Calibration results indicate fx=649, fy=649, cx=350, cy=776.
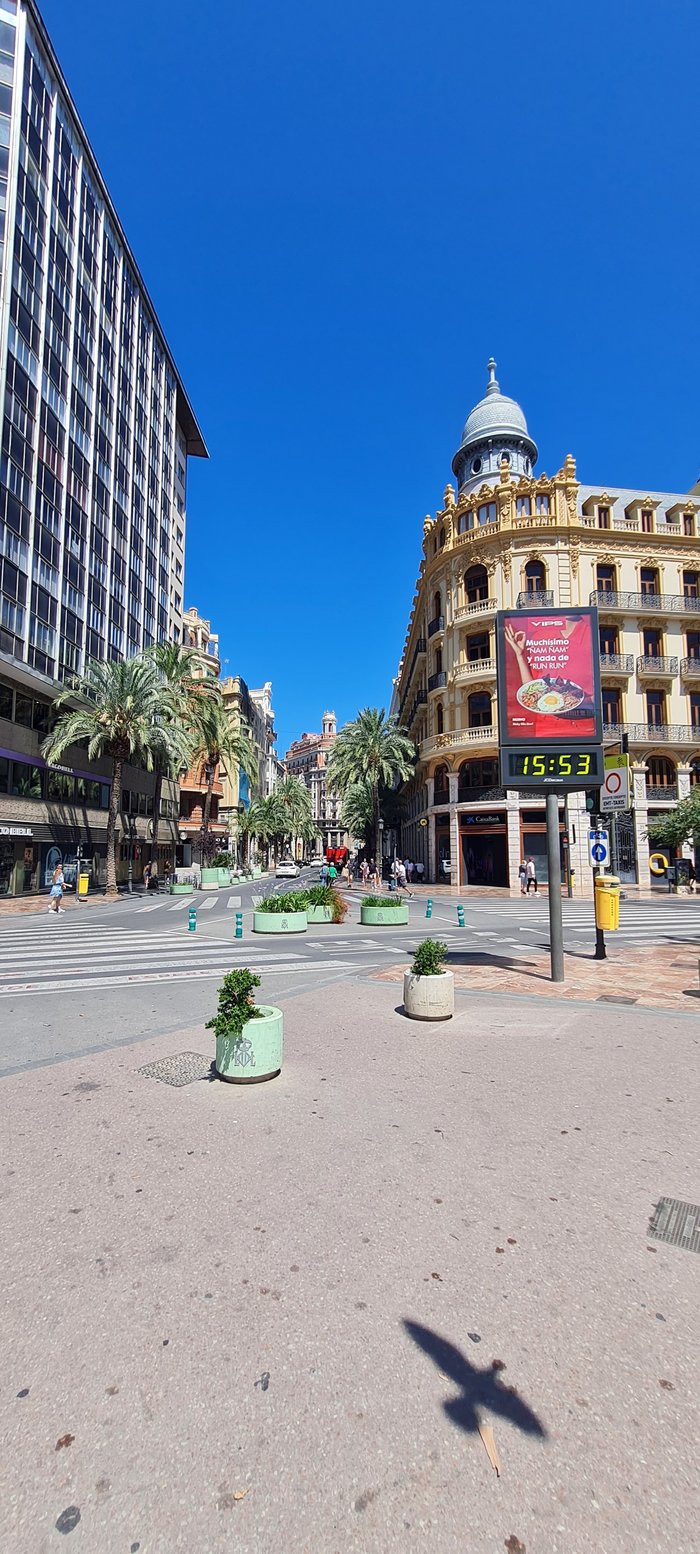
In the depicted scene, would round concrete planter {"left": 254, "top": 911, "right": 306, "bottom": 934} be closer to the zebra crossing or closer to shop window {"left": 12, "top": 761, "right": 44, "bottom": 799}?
the zebra crossing

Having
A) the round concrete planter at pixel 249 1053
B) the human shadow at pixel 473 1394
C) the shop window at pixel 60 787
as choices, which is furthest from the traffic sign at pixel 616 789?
the shop window at pixel 60 787

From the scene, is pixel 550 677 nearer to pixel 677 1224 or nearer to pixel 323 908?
pixel 677 1224

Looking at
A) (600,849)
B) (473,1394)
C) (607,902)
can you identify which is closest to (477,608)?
(600,849)

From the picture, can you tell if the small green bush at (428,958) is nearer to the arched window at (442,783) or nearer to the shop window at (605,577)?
the arched window at (442,783)

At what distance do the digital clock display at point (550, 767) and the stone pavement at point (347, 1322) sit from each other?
6550 mm

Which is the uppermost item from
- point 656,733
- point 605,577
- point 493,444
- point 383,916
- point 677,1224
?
point 493,444

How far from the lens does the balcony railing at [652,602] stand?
38438mm

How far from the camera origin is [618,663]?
37938mm

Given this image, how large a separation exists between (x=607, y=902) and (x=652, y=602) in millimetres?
32542

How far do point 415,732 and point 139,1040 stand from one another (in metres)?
45.9

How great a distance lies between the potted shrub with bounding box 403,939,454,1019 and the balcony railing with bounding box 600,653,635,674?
1318 inches

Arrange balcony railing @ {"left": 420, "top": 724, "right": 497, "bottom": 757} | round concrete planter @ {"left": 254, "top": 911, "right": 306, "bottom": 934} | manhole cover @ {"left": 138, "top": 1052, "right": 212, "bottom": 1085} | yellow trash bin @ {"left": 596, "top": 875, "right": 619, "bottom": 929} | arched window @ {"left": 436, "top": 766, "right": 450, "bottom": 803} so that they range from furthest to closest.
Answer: arched window @ {"left": 436, "top": 766, "right": 450, "bottom": 803}, balcony railing @ {"left": 420, "top": 724, "right": 497, "bottom": 757}, round concrete planter @ {"left": 254, "top": 911, "right": 306, "bottom": 934}, yellow trash bin @ {"left": 596, "top": 875, "right": 619, "bottom": 929}, manhole cover @ {"left": 138, "top": 1052, "right": 212, "bottom": 1085}

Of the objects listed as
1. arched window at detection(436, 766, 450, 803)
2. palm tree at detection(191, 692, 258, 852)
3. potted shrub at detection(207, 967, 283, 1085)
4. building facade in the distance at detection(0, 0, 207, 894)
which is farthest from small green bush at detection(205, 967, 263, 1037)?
arched window at detection(436, 766, 450, 803)

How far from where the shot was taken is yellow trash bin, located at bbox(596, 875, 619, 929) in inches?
475
